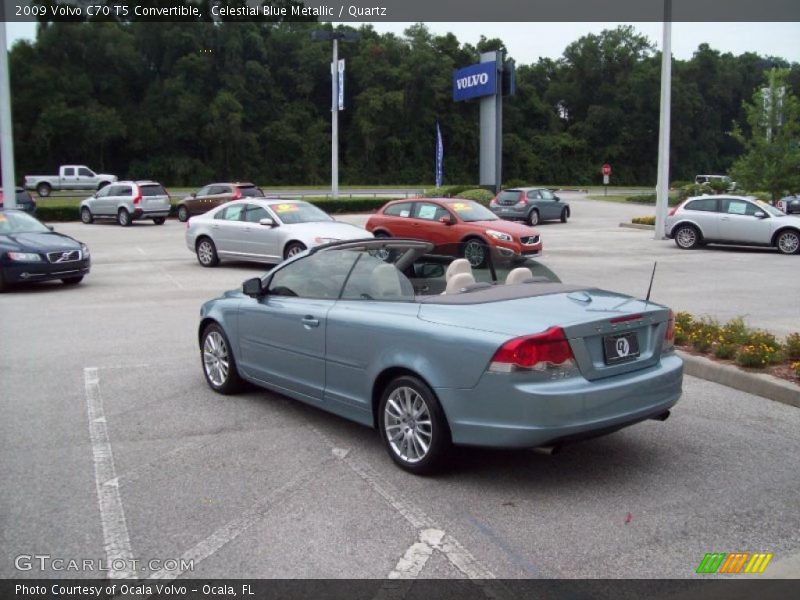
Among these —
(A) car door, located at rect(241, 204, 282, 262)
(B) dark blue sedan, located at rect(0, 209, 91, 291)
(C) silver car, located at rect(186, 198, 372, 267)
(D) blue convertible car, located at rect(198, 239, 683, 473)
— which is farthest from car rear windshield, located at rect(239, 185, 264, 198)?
(D) blue convertible car, located at rect(198, 239, 683, 473)

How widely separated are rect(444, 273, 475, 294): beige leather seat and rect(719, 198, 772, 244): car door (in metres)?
17.6

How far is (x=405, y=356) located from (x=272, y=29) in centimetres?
8299

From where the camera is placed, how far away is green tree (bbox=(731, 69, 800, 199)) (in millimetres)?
27953

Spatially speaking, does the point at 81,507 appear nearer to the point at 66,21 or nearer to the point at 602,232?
the point at 602,232

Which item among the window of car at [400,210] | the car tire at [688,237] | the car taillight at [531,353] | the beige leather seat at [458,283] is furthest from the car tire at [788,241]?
the car taillight at [531,353]

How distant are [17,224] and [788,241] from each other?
1780 centimetres

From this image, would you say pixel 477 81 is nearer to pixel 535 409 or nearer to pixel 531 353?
pixel 531 353

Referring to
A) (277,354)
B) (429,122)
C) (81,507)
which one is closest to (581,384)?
(277,354)

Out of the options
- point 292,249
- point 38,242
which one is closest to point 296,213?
point 292,249

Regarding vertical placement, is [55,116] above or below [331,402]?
above

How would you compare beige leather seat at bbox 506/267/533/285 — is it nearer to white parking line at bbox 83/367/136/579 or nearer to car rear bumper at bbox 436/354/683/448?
car rear bumper at bbox 436/354/683/448

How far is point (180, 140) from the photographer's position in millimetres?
74375

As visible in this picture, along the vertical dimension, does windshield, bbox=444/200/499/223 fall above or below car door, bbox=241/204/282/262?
above

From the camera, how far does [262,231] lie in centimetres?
1658
